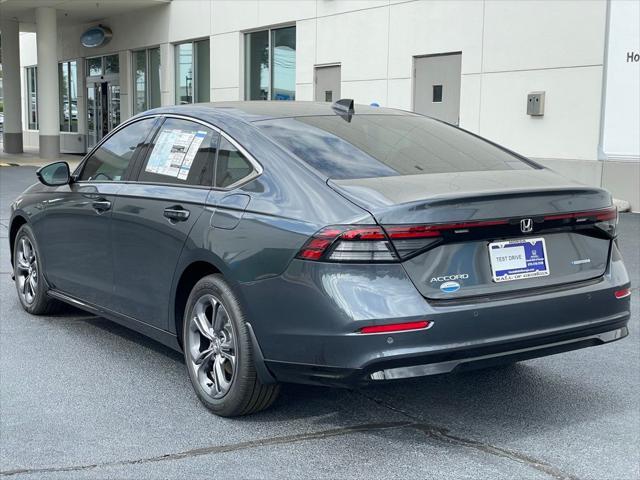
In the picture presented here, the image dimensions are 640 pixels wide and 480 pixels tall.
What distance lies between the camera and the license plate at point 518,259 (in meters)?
3.75

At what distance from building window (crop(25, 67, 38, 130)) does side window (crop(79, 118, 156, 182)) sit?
3569 centimetres

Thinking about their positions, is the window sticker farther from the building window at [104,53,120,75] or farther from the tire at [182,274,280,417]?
the building window at [104,53,120,75]

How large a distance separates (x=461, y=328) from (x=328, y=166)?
3.46 ft

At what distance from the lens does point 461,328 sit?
360 cm

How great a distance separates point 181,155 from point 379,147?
1194mm

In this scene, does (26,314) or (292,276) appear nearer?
(292,276)

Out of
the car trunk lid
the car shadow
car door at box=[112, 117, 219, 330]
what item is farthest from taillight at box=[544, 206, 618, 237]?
car door at box=[112, 117, 219, 330]

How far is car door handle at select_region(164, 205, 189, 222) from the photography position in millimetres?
4453

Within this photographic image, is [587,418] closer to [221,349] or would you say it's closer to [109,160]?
[221,349]

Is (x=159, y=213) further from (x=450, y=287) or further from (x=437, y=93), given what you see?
(x=437, y=93)

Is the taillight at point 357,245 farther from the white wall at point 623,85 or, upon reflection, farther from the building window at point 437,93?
the building window at point 437,93

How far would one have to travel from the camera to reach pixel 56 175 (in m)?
5.77

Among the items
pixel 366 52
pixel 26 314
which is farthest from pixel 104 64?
pixel 26 314

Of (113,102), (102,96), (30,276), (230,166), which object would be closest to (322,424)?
(230,166)
